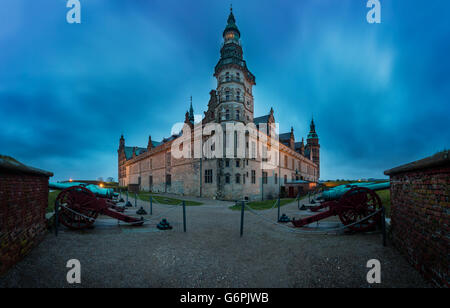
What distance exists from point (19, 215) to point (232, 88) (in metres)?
22.3

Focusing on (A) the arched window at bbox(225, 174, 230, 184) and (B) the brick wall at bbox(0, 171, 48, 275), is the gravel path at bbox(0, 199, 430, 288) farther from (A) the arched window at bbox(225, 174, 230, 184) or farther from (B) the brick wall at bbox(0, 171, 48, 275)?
(A) the arched window at bbox(225, 174, 230, 184)

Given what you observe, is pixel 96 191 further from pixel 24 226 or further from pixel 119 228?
pixel 24 226

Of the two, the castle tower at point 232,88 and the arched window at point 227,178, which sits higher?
the castle tower at point 232,88

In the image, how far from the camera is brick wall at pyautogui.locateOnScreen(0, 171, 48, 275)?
3.31m

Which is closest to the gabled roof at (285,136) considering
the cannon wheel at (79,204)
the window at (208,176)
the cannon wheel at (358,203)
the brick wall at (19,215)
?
the window at (208,176)

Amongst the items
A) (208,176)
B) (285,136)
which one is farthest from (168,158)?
(285,136)

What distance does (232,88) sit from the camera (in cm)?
2319

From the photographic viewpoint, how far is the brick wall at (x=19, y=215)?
10.9ft

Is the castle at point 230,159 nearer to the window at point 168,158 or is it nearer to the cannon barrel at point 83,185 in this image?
the window at point 168,158

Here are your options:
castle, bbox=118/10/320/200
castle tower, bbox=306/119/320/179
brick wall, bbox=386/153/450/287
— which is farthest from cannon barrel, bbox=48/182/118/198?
castle tower, bbox=306/119/320/179

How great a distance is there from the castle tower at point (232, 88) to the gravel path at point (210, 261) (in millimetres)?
18377

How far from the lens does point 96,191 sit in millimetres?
8492

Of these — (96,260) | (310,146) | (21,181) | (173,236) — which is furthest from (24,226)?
(310,146)

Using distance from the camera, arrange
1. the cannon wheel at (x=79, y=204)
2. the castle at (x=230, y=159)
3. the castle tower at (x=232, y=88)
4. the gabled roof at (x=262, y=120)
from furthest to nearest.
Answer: the gabled roof at (x=262, y=120) < the castle tower at (x=232, y=88) < the castle at (x=230, y=159) < the cannon wheel at (x=79, y=204)
